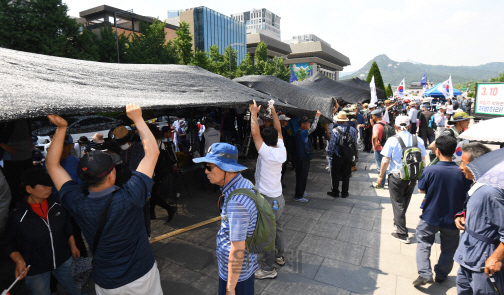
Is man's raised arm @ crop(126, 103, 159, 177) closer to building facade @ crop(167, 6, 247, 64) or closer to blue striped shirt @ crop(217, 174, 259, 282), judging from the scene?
blue striped shirt @ crop(217, 174, 259, 282)

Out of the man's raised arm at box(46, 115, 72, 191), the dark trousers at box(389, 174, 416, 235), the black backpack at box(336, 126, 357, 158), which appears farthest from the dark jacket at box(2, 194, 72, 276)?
the black backpack at box(336, 126, 357, 158)

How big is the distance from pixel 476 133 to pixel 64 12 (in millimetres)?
22397

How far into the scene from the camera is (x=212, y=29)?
215 ft

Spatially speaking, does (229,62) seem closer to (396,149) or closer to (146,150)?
(396,149)

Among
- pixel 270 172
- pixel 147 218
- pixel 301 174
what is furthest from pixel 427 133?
pixel 147 218

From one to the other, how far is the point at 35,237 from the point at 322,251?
373 centimetres

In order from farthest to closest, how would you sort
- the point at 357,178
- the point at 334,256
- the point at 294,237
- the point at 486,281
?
1. the point at 357,178
2. the point at 294,237
3. the point at 334,256
4. the point at 486,281

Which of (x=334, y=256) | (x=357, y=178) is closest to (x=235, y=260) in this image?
(x=334, y=256)

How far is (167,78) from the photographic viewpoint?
4426mm

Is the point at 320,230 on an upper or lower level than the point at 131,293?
lower

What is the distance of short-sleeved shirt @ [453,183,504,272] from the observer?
230 centimetres

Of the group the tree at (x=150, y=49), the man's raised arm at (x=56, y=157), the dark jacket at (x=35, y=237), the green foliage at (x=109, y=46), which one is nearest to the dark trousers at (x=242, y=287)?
the man's raised arm at (x=56, y=157)

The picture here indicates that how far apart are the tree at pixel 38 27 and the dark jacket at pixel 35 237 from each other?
18.5 meters

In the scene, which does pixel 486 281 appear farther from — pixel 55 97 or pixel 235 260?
pixel 55 97
